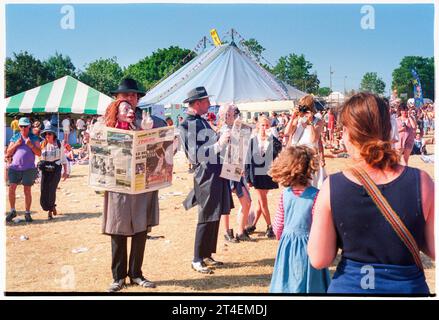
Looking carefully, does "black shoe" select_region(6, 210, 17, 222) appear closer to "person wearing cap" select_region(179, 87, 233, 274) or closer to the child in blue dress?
"person wearing cap" select_region(179, 87, 233, 274)

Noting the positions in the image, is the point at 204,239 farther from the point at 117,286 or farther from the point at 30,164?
the point at 30,164

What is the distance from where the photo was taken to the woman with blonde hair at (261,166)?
6.17 m

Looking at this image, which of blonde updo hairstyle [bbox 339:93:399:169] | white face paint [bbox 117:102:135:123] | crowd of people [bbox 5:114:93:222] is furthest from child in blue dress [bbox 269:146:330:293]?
crowd of people [bbox 5:114:93:222]

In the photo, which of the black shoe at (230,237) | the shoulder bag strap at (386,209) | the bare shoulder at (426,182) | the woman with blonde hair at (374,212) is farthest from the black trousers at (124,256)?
the bare shoulder at (426,182)

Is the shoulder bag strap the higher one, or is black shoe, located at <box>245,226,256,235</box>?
the shoulder bag strap

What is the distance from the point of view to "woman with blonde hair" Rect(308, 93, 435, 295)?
6.34 ft

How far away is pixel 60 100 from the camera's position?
15164 millimetres

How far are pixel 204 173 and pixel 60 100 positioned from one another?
11781mm

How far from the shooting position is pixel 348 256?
81.4 inches

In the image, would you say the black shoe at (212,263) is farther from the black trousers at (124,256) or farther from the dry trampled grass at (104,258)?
the black trousers at (124,256)

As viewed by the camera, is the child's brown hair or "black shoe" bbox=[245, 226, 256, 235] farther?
"black shoe" bbox=[245, 226, 256, 235]
